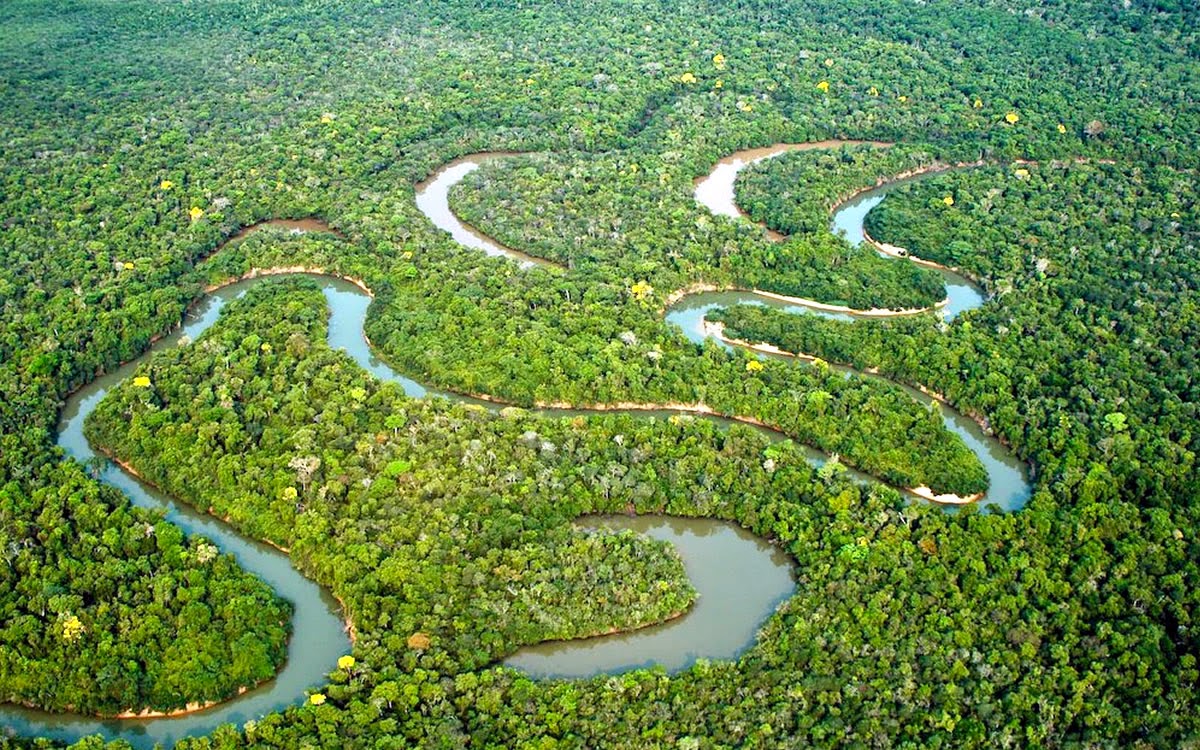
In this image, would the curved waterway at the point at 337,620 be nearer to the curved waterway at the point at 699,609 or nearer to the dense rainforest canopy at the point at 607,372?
the curved waterway at the point at 699,609

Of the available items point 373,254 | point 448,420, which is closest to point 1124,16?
point 373,254

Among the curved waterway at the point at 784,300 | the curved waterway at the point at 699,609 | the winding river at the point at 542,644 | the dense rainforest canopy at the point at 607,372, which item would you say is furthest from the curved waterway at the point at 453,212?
the curved waterway at the point at 699,609

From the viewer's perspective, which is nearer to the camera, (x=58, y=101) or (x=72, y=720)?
(x=72, y=720)

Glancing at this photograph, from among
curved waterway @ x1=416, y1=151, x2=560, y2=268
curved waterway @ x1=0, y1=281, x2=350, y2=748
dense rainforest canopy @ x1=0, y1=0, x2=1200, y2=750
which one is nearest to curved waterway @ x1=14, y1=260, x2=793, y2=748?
curved waterway @ x1=0, y1=281, x2=350, y2=748

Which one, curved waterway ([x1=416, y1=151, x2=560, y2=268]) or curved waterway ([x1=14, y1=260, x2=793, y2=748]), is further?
curved waterway ([x1=416, y1=151, x2=560, y2=268])

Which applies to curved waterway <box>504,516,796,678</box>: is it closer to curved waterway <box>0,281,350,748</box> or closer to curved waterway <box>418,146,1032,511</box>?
curved waterway <box>418,146,1032,511</box>

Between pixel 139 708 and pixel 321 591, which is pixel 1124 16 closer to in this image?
pixel 321 591
